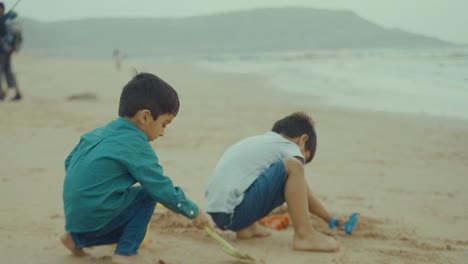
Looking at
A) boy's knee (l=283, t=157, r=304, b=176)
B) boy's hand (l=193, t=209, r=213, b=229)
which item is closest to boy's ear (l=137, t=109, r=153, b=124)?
boy's hand (l=193, t=209, r=213, b=229)

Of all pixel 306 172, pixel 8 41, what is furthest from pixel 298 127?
pixel 8 41

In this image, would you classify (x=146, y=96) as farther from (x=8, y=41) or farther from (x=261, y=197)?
(x=8, y=41)

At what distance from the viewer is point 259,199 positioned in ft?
8.77

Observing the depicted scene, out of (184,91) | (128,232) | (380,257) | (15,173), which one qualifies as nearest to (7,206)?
(15,173)

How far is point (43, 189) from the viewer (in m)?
3.77

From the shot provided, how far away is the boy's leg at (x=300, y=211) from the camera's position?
8.58ft

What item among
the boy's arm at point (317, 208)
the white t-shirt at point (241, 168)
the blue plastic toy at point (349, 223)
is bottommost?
the blue plastic toy at point (349, 223)

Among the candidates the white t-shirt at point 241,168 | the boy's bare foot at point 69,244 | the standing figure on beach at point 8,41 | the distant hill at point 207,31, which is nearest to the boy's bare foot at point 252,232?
the white t-shirt at point 241,168

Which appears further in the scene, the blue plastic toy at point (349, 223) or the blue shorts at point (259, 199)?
the blue plastic toy at point (349, 223)

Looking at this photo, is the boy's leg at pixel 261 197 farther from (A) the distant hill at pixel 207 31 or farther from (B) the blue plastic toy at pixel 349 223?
(A) the distant hill at pixel 207 31

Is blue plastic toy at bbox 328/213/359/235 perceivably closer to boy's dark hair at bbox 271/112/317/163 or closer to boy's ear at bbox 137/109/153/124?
boy's dark hair at bbox 271/112/317/163

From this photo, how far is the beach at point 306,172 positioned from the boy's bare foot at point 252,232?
0.04 m

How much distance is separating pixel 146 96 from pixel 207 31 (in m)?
95.6

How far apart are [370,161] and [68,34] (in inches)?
4063
